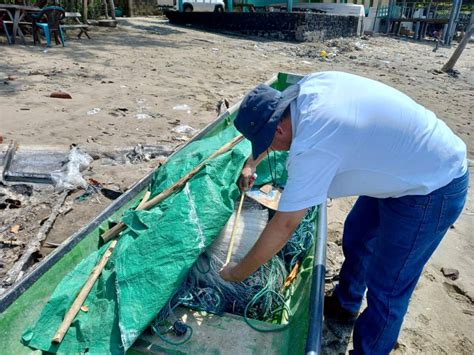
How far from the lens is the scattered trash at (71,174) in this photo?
13.0 feet

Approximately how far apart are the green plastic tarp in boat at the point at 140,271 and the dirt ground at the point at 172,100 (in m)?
1.11

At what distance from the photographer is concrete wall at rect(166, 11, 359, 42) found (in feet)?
56.1

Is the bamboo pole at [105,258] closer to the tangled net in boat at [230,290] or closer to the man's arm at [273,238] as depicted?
the tangled net in boat at [230,290]

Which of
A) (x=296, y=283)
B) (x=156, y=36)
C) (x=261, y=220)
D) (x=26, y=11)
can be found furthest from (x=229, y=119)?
(x=156, y=36)

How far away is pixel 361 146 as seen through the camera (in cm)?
153

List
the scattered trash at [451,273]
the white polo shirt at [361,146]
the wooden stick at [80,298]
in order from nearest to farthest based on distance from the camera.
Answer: the white polo shirt at [361,146]
the wooden stick at [80,298]
the scattered trash at [451,273]

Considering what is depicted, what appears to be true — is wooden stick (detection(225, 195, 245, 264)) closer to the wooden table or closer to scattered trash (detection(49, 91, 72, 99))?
scattered trash (detection(49, 91, 72, 99))

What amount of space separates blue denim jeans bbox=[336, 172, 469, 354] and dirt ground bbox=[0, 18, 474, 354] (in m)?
0.64

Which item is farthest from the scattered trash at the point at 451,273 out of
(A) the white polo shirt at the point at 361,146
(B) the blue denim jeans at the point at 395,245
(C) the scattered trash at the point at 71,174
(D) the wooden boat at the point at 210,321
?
(C) the scattered trash at the point at 71,174

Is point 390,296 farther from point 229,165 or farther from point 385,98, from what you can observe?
point 229,165

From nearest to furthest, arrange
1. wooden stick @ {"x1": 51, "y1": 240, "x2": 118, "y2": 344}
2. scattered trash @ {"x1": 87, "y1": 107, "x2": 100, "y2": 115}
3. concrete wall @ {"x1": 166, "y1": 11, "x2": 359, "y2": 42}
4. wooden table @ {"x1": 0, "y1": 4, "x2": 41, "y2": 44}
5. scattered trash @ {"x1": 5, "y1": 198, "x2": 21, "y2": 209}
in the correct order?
wooden stick @ {"x1": 51, "y1": 240, "x2": 118, "y2": 344} → scattered trash @ {"x1": 5, "y1": 198, "x2": 21, "y2": 209} → scattered trash @ {"x1": 87, "y1": 107, "x2": 100, "y2": 115} → wooden table @ {"x1": 0, "y1": 4, "x2": 41, "y2": 44} → concrete wall @ {"x1": 166, "y1": 11, "x2": 359, "y2": 42}

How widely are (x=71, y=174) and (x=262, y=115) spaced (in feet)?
10.3

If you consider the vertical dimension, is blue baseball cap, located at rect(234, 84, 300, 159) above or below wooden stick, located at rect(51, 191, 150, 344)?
above

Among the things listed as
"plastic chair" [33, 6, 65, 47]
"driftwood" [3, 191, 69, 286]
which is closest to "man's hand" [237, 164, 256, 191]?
"driftwood" [3, 191, 69, 286]
